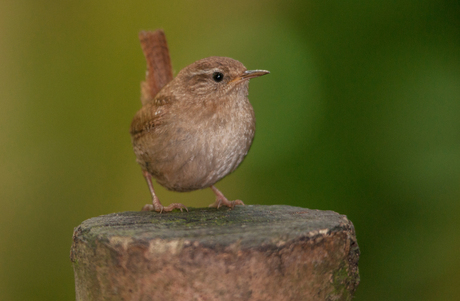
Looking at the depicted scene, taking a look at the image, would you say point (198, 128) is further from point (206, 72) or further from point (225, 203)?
point (225, 203)

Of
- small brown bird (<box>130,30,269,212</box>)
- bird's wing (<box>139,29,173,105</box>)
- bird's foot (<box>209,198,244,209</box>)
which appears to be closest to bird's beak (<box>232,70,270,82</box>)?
small brown bird (<box>130,30,269,212</box>)

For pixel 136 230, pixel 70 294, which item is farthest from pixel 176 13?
pixel 136 230

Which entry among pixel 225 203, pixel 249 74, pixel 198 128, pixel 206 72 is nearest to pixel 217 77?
pixel 206 72

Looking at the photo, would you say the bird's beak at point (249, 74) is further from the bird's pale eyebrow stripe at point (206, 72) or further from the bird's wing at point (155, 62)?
the bird's wing at point (155, 62)

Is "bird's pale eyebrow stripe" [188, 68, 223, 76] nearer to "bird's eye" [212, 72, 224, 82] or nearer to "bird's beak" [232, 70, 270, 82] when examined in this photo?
"bird's eye" [212, 72, 224, 82]

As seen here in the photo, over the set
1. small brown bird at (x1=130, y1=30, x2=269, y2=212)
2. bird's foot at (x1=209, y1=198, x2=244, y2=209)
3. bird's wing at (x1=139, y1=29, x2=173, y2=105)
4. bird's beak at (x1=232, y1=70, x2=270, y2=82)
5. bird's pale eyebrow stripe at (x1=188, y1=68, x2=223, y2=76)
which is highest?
bird's wing at (x1=139, y1=29, x2=173, y2=105)

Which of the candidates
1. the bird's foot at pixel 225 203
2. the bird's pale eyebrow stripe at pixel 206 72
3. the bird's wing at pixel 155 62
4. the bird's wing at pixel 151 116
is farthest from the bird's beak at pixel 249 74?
the bird's wing at pixel 155 62
